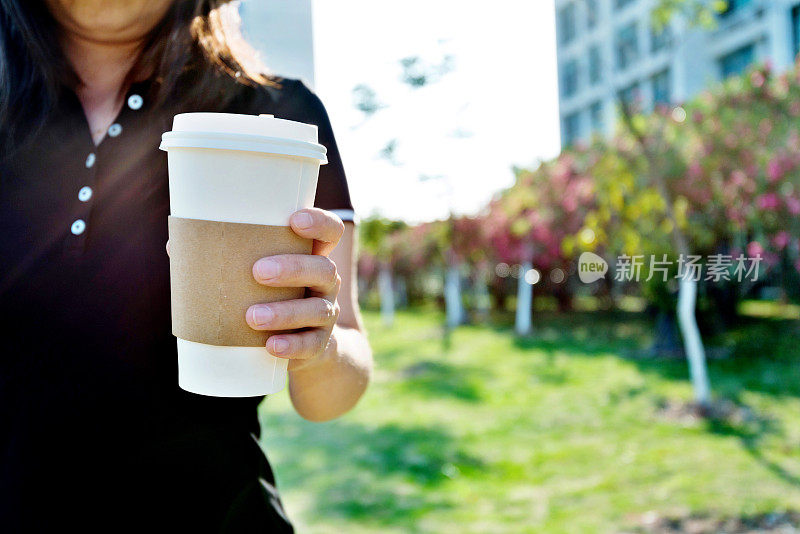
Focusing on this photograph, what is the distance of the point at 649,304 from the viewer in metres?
9.80

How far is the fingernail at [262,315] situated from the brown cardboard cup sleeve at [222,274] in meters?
0.03

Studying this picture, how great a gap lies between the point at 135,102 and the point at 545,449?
4.22 meters

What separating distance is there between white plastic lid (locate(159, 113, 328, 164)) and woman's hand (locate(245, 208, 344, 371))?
80 millimetres

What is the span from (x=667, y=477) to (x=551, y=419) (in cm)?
162

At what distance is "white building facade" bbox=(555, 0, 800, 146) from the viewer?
14.1 m

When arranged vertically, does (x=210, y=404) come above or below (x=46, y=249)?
below

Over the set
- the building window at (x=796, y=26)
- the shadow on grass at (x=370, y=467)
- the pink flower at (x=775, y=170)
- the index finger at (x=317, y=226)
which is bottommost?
the shadow on grass at (x=370, y=467)

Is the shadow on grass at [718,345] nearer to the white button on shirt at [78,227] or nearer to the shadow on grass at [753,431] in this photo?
the shadow on grass at [753,431]

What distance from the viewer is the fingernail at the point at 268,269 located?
0.70m

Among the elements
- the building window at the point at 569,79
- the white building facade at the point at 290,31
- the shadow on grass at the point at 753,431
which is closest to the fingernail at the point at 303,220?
the white building facade at the point at 290,31

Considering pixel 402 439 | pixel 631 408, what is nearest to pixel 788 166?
pixel 631 408

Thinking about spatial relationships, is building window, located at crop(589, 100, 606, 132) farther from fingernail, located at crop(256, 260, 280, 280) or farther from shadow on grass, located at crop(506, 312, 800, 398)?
fingernail, located at crop(256, 260, 280, 280)

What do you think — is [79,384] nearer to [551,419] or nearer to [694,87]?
[551,419]

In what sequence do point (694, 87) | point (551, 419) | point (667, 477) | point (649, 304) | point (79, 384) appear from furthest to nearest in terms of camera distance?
1. point (694, 87)
2. point (649, 304)
3. point (551, 419)
4. point (667, 477)
5. point (79, 384)
